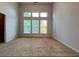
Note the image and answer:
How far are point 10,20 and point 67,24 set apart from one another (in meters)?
1.91

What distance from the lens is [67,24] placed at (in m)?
4.63

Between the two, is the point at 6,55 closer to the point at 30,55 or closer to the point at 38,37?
the point at 30,55

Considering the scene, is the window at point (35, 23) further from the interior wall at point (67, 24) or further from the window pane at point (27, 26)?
the interior wall at point (67, 24)

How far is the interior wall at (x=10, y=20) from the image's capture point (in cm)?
357

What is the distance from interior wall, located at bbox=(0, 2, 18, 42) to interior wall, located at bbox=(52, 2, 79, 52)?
3.43 ft

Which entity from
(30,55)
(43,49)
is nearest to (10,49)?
(30,55)

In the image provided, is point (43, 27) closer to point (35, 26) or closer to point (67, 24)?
point (35, 26)

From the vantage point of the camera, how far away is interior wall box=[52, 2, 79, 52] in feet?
13.3

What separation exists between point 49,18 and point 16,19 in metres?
0.87

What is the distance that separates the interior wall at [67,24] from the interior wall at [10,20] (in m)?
1.05

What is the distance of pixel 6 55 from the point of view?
3.26m

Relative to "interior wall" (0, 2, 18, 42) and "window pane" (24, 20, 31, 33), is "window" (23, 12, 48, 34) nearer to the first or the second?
"window pane" (24, 20, 31, 33)

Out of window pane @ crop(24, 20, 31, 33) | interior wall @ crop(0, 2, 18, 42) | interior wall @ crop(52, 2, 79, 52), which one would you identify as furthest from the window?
interior wall @ crop(52, 2, 79, 52)

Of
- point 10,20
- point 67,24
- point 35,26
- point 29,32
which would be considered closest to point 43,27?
point 35,26
